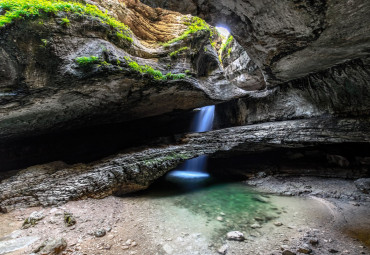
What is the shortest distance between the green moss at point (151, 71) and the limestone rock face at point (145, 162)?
3144mm

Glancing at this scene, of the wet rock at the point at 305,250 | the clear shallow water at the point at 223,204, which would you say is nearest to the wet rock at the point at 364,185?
the clear shallow water at the point at 223,204

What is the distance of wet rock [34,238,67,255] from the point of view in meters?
2.74

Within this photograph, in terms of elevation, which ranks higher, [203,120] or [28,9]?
[28,9]

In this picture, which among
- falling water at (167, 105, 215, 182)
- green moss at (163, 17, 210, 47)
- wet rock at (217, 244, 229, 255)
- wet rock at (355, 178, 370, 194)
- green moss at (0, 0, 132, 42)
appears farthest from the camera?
falling water at (167, 105, 215, 182)

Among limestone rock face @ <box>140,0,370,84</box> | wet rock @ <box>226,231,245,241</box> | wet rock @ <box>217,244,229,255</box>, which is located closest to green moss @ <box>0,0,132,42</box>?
limestone rock face @ <box>140,0,370,84</box>

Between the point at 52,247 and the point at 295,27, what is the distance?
6.17 m

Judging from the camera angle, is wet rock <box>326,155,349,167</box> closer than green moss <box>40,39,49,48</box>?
No

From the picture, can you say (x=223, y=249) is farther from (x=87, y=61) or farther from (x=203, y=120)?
(x=203, y=120)

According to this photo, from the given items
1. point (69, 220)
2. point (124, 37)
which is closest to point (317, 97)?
point (124, 37)

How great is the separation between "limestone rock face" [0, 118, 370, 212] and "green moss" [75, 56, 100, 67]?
357cm

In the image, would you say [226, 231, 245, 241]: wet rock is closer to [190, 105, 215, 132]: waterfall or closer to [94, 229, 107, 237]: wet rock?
[94, 229, 107, 237]: wet rock

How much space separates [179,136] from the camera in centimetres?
880

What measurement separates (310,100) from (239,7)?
5359mm

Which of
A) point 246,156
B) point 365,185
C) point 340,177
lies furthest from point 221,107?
point 365,185
